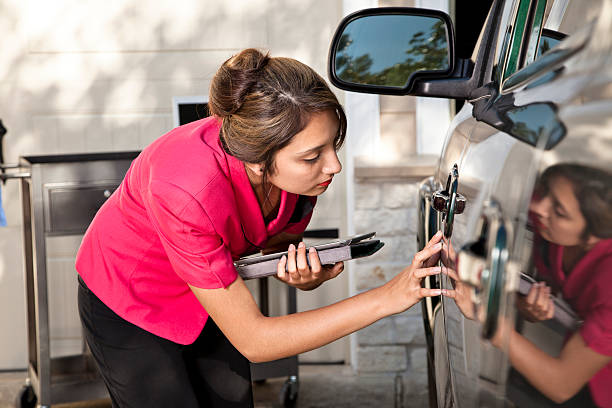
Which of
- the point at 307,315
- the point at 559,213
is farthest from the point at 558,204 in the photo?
the point at 307,315

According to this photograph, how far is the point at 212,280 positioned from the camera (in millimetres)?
1273

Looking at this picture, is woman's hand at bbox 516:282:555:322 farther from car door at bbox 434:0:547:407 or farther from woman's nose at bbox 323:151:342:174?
woman's nose at bbox 323:151:342:174

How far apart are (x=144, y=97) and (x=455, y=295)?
2701 mm

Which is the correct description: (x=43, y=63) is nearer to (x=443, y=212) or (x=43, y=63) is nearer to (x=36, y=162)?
(x=36, y=162)

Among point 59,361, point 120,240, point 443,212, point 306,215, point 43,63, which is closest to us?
point 443,212

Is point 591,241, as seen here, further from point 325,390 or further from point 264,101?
point 325,390

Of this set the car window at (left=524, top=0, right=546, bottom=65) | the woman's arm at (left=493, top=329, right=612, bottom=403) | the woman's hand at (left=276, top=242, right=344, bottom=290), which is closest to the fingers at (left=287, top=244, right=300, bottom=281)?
the woman's hand at (left=276, top=242, right=344, bottom=290)

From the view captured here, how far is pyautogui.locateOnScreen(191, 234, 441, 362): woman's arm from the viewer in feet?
3.70

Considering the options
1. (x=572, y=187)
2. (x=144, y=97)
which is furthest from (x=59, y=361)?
(x=572, y=187)

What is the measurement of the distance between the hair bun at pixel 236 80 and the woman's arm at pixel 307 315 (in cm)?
35

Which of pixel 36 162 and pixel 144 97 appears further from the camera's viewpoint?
pixel 144 97

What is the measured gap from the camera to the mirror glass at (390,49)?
1417 mm

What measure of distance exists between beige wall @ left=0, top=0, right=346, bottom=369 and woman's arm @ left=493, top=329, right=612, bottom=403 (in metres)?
2.74

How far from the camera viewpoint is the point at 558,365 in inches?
21.7
